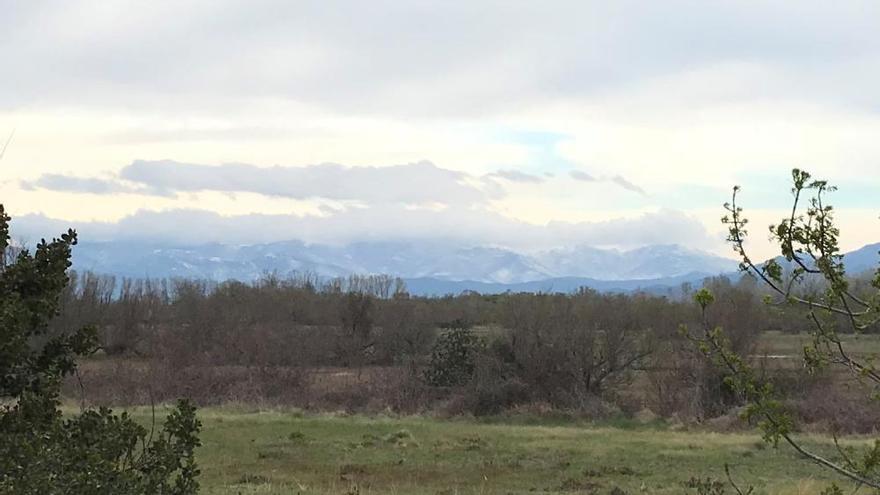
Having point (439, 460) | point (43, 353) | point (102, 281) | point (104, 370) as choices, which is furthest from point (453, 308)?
point (43, 353)

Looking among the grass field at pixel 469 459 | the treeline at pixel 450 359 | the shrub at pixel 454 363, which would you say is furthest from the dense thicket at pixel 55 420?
the shrub at pixel 454 363

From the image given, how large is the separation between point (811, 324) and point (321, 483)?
47.0ft

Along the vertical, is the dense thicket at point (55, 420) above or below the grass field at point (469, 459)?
above

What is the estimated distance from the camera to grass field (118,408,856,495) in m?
16.5

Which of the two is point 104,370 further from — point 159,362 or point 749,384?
point 749,384

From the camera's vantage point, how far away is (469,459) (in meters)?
20.8

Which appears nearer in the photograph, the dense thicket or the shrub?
the dense thicket

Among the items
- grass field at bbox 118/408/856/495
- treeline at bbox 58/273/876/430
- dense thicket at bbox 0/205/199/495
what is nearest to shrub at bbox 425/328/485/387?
treeline at bbox 58/273/876/430

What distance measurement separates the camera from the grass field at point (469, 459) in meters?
16.5

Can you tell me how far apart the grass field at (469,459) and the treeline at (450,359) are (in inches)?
218

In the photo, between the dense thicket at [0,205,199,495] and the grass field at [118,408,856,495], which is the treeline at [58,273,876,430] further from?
the dense thicket at [0,205,199,495]

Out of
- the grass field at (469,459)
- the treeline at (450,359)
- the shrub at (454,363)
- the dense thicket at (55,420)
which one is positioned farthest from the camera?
the shrub at (454,363)

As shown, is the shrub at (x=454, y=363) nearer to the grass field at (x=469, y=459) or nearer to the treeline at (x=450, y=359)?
the treeline at (x=450, y=359)

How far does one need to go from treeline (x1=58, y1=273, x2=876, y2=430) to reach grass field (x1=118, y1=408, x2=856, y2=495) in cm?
555
